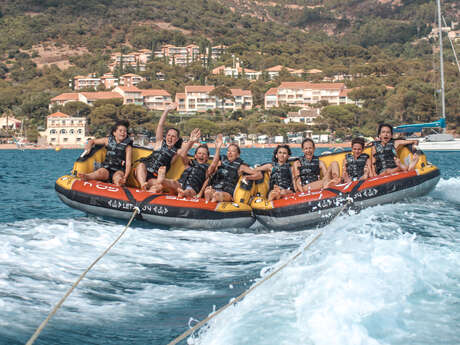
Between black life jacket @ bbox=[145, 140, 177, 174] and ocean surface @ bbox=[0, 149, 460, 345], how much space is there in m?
1.34

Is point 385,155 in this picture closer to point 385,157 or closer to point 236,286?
point 385,157

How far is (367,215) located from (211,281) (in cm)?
252

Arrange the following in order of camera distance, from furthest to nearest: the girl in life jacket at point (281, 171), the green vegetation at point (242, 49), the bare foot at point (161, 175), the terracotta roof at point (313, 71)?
the terracotta roof at point (313, 71), the green vegetation at point (242, 49), the girl in life jacket at point (281, 171), the bare foot at point (161, 175)

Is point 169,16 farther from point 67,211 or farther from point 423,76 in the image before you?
point 67,211

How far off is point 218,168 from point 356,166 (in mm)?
1901

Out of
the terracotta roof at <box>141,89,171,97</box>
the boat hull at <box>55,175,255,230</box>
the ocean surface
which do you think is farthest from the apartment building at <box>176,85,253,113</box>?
the ocean surface

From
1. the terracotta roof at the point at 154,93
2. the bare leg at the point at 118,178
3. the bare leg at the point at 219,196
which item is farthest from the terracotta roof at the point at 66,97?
the bare leg at the point at 219,196

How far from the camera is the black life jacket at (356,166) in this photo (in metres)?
7.47

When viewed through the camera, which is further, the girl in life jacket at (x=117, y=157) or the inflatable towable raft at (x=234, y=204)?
the girl in life jacket at (x=117, y=157)

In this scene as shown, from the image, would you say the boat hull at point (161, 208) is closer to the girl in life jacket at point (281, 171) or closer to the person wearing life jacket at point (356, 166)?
the girl in life jacket at point (281, 171)

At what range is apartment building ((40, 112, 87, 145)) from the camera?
211 ft

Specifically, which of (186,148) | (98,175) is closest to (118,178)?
(98,175)

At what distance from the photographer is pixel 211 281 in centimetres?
430

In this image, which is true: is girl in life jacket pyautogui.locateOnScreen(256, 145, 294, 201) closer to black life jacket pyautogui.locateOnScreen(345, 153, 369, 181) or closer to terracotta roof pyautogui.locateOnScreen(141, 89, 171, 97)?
black life jacket pyautogui.locateOnScreen(345, 153, 369, 181)
